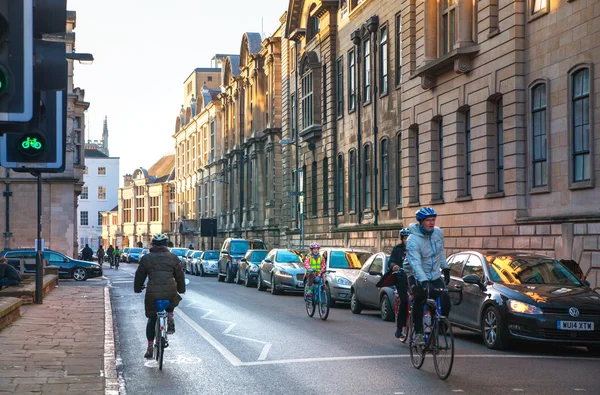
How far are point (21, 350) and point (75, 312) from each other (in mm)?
7947

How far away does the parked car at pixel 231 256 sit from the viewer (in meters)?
43.5

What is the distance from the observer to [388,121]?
37125 millimetres

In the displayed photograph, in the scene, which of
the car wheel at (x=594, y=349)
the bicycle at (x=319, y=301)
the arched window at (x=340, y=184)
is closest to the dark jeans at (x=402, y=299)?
the car wheel at (x=594, y=349)

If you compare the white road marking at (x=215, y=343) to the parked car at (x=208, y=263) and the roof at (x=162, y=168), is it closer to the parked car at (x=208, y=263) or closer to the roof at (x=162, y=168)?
the parked car at (x=208, y=263)

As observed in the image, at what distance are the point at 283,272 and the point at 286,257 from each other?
1.42 metres

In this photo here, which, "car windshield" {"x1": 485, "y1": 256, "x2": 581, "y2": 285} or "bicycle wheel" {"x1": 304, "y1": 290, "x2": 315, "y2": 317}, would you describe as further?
"bicycle wheel" {"x1": 304, "y1": 290, "x2": 315, "y2": 317}

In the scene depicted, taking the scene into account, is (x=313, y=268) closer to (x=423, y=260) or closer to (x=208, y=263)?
(x=423, y=260)

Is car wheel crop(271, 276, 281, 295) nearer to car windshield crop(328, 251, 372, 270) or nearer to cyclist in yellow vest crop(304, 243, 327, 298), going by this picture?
car windshield crop(328, 251, 372, 270)

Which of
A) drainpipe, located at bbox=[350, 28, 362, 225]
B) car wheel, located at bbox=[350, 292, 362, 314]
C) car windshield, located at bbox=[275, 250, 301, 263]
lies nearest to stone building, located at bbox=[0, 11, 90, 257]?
drainpipe, located at bbox=[350, 28, 362, 225]

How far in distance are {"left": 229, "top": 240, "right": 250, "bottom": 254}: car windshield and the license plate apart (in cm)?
3142

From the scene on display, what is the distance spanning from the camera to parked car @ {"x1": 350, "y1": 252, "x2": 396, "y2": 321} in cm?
2020

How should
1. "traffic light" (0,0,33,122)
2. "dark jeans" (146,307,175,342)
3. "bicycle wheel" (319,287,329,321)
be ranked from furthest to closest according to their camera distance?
"bicycle wheel" (319,287,329,321) → "dark jeans" (146,307,175,342) → "traffic light" (0,0,33,122)

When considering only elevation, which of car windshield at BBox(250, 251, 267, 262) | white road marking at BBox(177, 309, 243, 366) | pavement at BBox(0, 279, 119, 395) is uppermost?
car windshield at BBox(250, 251, 267, 262)

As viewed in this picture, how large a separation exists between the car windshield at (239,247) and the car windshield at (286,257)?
38.0ft
